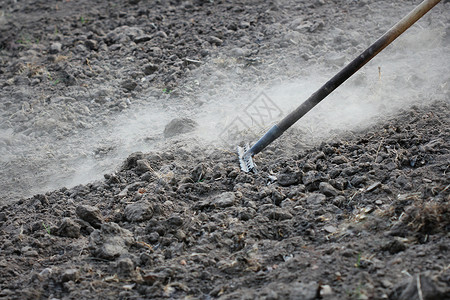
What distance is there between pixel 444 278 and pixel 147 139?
9.72 ft

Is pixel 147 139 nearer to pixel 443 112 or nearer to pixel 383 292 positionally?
pixel 443 112

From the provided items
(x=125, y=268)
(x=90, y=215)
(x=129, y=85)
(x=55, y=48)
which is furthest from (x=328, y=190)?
(x=55, y=48)

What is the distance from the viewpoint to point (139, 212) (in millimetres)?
3311

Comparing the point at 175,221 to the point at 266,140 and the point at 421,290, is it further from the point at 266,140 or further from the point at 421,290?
the point at 421,290

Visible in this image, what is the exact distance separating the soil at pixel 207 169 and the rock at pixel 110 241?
1cm

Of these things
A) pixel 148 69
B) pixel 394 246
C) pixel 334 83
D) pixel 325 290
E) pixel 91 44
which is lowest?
pixel 394 246

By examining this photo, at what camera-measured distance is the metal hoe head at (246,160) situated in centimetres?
381

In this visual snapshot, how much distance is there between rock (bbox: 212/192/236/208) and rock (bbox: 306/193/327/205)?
0.49 metres

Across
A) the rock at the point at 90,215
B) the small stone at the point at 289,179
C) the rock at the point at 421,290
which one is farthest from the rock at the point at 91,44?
the rock at the point at 421,290

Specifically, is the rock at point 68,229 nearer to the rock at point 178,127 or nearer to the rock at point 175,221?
the rock at point 175,221

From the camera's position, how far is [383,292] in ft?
7.64

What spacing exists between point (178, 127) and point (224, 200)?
1.36 metres

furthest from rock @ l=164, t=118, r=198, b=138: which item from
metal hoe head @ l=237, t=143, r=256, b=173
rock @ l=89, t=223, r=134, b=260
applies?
rock @ l=89, t=223, r=134, b=260

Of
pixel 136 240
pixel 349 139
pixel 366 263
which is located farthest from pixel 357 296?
pixel 349 139
